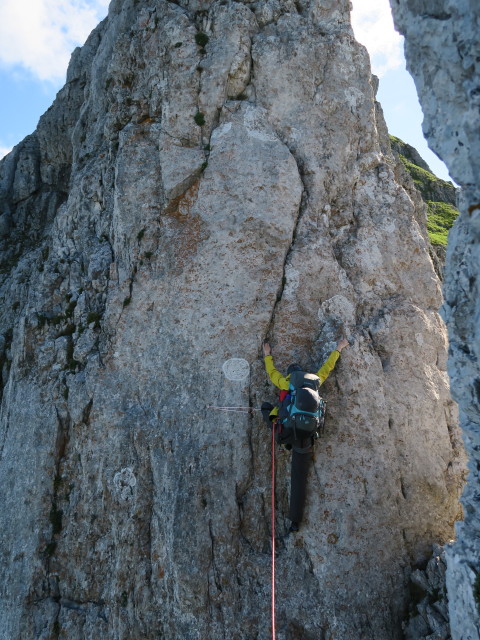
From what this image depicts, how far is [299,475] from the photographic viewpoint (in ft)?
37.8

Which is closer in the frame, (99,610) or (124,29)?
(99,610)

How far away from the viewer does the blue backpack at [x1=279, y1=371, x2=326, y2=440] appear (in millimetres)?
10805

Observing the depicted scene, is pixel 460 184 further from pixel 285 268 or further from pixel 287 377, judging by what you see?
pixel 285 268

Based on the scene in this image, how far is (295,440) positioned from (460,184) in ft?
21.4

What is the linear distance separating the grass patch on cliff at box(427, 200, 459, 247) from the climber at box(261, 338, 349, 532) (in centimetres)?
1738

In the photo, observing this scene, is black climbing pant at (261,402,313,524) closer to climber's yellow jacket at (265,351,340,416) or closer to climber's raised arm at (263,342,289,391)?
climber's yellow jacket at (265,351,340,416)

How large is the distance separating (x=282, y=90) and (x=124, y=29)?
7694 mm

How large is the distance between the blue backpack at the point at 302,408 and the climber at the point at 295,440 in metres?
0.02

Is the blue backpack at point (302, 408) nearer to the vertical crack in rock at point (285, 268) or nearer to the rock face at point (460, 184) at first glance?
the vertical crack in rock at point (285, 268)

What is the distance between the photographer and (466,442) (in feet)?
27.8

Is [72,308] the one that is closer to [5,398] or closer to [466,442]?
[5,398]

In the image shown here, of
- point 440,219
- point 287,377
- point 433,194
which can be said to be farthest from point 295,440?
point 433,194

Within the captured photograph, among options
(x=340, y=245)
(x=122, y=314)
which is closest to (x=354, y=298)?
(x=340, y=245)

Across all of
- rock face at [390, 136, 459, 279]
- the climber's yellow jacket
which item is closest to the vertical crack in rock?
the climber's yellow jacket
